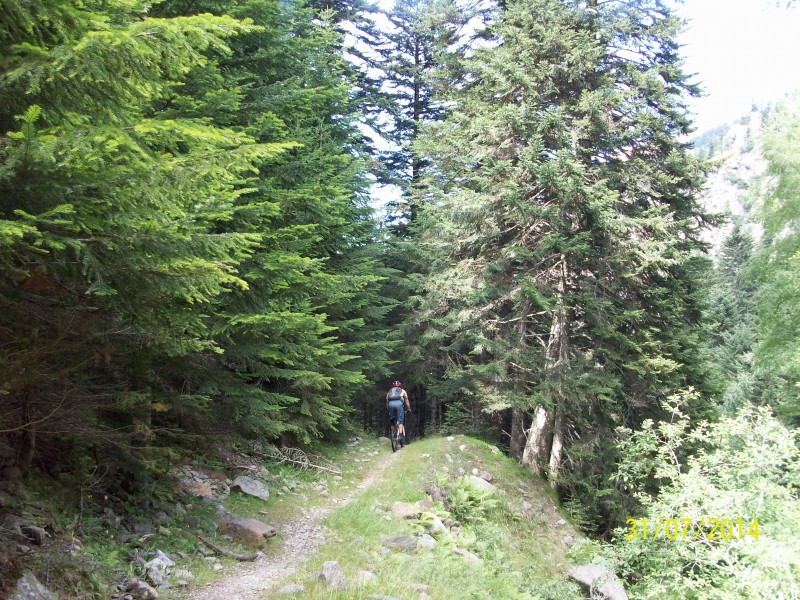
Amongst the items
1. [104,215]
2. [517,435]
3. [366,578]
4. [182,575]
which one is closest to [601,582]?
[517,435]

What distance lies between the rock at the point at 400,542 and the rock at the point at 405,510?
4.63 ft

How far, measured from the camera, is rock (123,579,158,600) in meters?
4.66

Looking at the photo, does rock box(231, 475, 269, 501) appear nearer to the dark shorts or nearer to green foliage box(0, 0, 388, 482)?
green foliage box(0, 0, 388, 482)

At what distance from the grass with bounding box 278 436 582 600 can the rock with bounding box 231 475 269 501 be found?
1323 millimetres

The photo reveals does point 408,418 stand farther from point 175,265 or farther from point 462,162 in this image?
point 175,265

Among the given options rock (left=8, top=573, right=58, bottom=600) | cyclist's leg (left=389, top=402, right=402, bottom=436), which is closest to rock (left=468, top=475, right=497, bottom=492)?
cyclist's leg (left=389, top=402, right=402, bottom=436)

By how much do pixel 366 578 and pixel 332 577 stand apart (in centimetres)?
62

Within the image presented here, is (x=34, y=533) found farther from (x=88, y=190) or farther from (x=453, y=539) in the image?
(x=453, y=539)

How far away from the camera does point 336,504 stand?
31.1 feet

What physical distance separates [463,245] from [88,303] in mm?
12446

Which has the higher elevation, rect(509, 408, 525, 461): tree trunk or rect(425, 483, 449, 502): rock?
rect(509, 408, 525, 461): tree trunk

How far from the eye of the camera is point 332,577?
5.43 meters

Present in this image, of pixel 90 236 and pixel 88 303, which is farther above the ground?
pixel 90 236

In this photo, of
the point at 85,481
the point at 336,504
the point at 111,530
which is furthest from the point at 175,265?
the point at 336,504
